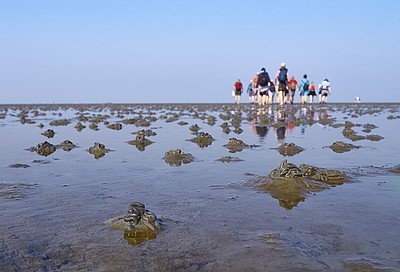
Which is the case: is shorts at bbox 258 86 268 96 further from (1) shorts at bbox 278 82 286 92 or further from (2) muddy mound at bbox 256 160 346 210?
(2) muddy mound at bbox 256 160 346 210

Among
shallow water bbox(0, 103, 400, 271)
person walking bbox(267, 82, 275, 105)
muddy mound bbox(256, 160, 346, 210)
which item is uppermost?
person walking bbox(267, 82, 275, 105)

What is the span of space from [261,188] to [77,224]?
2100mm

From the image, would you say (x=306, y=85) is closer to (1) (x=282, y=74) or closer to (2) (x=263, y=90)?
(2) (x=263, y=90)

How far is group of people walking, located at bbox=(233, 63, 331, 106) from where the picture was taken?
26641 mm

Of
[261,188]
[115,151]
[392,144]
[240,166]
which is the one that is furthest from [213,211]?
[392,144]

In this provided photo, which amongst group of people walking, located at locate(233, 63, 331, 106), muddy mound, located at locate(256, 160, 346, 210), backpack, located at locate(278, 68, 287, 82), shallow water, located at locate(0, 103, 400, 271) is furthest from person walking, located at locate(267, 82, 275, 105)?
muddy mound, located at locate(256, 160, 346, 210)

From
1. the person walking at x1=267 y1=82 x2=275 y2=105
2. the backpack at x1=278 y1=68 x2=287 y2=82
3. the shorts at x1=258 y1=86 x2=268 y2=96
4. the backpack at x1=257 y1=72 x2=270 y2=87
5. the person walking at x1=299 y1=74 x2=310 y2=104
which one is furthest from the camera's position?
the person walking at x1=299 y1=74 x2=310 y2=104

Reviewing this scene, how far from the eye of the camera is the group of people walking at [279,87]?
87.4 ft

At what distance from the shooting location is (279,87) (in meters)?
27.3

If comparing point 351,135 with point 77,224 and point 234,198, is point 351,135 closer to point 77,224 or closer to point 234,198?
point 234,198

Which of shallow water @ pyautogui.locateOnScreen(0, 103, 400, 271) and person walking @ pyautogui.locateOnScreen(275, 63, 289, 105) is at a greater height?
person walking @ pyautogui.locateOnScreen(275, 63, 289, 105)

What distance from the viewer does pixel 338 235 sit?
3.15m

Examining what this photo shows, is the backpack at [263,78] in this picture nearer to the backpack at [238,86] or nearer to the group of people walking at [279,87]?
the group of people walking at [279,87]

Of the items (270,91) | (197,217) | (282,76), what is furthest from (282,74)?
(197,217)
